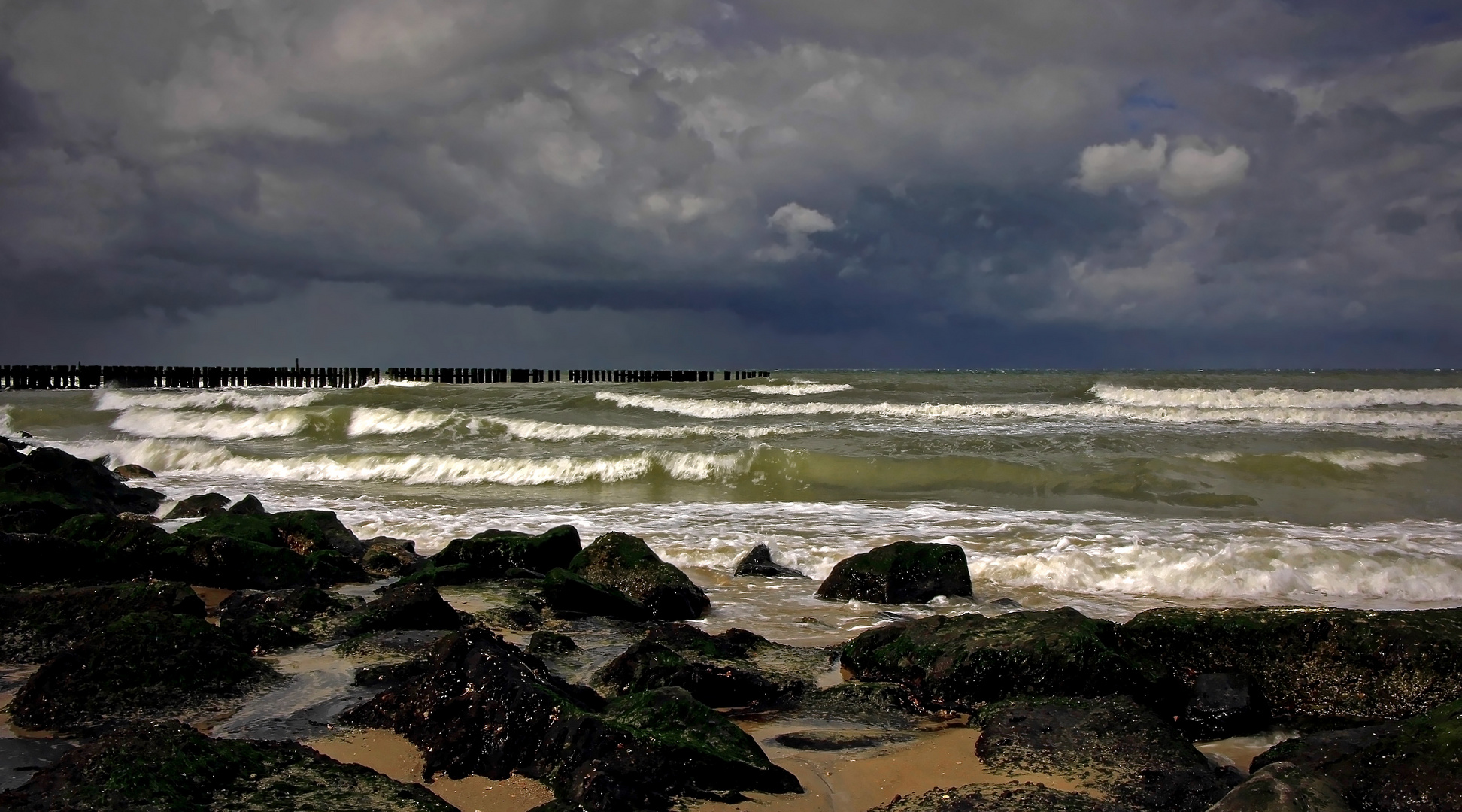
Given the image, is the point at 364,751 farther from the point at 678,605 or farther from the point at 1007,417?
the point at 1007,417

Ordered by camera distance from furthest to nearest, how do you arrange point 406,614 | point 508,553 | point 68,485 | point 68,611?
point 68,485
point 508,553
point 406,614
point 68,611

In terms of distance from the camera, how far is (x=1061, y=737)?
13.0 ft

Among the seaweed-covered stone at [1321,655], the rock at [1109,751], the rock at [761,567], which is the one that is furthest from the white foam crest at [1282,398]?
the rock at [1109,751]

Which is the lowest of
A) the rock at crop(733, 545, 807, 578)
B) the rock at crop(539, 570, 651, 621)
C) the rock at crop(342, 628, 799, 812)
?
the rock at crop(733, 545, 807, 578)

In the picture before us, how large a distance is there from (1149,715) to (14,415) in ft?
119

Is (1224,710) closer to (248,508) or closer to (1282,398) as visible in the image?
(248,508)

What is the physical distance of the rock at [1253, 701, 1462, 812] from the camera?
10.4 feet

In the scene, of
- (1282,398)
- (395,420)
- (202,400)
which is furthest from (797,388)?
(202,400)

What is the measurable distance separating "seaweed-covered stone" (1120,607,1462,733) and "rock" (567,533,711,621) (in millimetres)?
3358

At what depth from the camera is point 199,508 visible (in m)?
11.8

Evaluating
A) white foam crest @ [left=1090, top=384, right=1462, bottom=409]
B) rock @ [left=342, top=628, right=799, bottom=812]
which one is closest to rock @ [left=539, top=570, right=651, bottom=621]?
rock @ [left=342, top=628, right=799, bottom=812]

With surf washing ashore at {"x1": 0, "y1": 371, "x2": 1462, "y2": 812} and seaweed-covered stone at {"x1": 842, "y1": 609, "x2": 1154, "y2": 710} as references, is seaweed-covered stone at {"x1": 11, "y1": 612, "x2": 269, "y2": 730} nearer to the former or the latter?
surf washing ashore at {"x1": 0, "y1": 371, "x2": 1462, "y2": 812}

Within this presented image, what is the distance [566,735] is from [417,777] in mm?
632

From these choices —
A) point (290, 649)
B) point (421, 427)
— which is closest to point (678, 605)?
point (290, 649)
